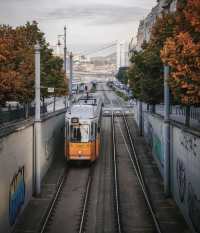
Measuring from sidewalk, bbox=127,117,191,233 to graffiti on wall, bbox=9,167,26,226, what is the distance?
6068 mm

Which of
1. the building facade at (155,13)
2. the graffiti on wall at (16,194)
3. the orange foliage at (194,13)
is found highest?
the building facade at (155,13)

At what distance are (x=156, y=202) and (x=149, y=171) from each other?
27.9 feet

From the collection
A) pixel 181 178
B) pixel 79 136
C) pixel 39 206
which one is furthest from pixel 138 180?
pixel 181 178

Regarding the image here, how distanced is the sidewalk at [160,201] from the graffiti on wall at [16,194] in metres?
6.07

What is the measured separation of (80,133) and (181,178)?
42.0 feet

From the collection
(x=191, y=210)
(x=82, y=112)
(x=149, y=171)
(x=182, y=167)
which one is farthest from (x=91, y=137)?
(x=191, y=210)

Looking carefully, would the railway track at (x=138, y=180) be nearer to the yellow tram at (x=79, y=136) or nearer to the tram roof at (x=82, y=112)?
the yellow tram at (x=79, y=136)

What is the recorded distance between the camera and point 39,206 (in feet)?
81.8

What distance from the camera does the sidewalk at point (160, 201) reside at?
21.5 meters

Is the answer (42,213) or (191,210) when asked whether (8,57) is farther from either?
(191,210)

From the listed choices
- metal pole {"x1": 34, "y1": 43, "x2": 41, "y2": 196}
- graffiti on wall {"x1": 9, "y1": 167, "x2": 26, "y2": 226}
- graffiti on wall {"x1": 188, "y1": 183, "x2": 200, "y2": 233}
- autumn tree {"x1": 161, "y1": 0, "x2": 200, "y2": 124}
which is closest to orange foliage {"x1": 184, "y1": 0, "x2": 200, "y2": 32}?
autumn tree {"x1": 161, "y1": 0, "x2": 200, "y2": 124}

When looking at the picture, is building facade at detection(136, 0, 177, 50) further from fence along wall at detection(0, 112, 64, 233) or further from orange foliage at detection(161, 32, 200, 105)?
orange foliage at detection(161, 32, 200, 105)

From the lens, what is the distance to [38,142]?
1075 inches

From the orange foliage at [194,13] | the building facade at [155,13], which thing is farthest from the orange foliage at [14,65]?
the building facade at [155,13]
